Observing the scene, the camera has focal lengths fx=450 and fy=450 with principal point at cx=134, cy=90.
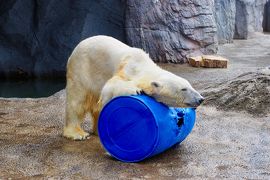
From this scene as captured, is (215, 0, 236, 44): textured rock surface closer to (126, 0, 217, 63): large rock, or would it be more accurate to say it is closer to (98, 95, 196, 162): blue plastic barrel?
(126, 0, 217, 63): large rock

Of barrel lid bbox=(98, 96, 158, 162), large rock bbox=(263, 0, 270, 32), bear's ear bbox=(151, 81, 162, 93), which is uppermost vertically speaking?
bear's ear bbox=(151, 81, 162, 93)

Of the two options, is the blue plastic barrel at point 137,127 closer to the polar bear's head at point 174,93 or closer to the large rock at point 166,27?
the polar bear's head at point 174,93

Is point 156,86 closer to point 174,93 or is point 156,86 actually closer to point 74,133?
point 174,93

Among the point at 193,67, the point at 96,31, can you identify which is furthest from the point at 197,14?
the point at 96,31

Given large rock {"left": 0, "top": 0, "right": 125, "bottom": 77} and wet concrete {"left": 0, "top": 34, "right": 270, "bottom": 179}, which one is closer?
wet concrete {"left": 0, "top": 34, "right": 270, "bottom": 179}

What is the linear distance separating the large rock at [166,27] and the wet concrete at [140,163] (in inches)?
174

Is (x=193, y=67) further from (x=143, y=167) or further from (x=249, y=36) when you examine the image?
(x=249, y=36)

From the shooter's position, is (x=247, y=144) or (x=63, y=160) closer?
(x=63, y=160)

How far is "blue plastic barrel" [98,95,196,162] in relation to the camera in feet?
11.3

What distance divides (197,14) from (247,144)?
6.33 m

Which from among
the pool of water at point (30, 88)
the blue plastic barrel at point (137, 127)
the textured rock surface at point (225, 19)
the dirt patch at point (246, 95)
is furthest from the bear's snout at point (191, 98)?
the textured rock surface at point (225, 19)

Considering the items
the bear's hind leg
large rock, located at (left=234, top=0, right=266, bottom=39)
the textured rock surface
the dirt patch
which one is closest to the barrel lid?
the bear's hind leg

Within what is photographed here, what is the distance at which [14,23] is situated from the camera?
10.6 meters

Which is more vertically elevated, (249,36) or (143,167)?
(143,167)
